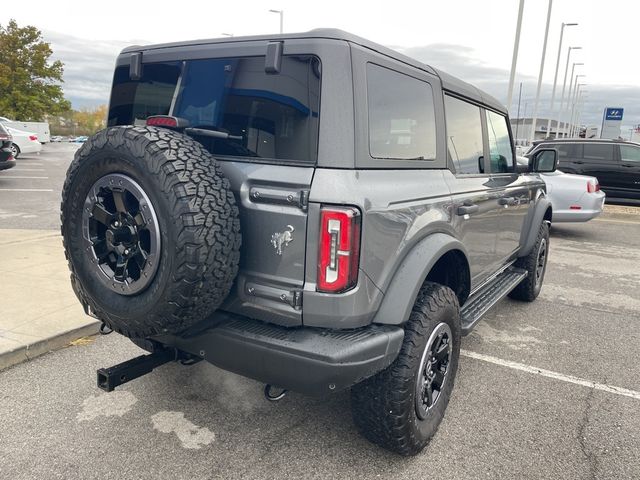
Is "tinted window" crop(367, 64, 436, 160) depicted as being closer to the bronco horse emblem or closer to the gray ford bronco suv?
the gray ford bronco suv

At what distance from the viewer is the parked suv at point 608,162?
11.8 meters

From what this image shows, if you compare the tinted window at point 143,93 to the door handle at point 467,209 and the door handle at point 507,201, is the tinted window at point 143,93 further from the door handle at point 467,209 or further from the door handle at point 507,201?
the door handle at point 507,201

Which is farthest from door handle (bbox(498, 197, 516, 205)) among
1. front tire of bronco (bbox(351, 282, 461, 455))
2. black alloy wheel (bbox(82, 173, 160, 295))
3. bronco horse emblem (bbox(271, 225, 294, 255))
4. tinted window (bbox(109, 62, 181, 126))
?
black alloy wheel (bbox(82, 173, 160, 295))

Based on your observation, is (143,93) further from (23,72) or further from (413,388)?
(23,72)

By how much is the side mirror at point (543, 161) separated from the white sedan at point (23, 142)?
811 inches

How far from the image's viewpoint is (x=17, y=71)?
35312 mm

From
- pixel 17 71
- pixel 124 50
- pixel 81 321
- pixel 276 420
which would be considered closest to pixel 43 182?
pixel 81 321

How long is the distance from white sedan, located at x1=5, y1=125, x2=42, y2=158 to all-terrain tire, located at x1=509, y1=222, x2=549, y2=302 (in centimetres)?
2048

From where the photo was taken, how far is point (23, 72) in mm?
35438

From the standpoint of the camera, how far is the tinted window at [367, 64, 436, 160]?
231cm

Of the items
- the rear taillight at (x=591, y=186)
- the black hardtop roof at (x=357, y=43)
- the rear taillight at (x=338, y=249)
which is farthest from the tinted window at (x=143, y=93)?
the rear taillight at (x=591, y=186)

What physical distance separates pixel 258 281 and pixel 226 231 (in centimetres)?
30

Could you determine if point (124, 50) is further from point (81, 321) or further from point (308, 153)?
point (81, 321)

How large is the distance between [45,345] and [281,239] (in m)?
2.44
